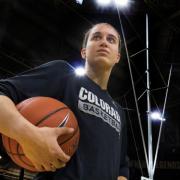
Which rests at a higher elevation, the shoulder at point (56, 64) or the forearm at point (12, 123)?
the shoulder at point (56, 64)

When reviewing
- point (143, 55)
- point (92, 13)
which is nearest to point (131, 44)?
point (143, 55)

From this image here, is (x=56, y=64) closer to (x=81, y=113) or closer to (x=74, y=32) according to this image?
(x=81, y=113)

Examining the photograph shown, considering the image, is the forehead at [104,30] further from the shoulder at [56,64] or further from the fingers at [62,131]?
the fingers at [62,131]

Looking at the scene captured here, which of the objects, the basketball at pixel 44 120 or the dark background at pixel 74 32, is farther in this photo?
the dark background at pixel 74 32

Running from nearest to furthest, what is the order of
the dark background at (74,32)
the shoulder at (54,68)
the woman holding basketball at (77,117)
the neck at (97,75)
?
the woman holding basketball at (77,117) → the shoulder at (54,68) → the neck at (97,75) → the dark background at (74,32)

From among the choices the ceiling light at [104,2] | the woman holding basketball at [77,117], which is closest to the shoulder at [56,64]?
the woman holding basketball at [77,117]

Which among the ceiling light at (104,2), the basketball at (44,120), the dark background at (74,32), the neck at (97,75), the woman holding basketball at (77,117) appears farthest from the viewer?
the dark background at (74,32)

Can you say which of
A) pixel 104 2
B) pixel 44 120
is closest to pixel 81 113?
pixel 44 120

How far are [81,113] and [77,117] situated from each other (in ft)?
0.07

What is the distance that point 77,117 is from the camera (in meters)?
1.18

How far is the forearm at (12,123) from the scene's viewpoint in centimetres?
86

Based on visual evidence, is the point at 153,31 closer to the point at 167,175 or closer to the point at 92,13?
the point at 92,13

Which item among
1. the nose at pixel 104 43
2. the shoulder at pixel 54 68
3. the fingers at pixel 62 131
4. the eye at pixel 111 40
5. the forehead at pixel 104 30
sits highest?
the forehead at pixel 104 30

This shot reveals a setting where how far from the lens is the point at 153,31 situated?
6.40 meters
